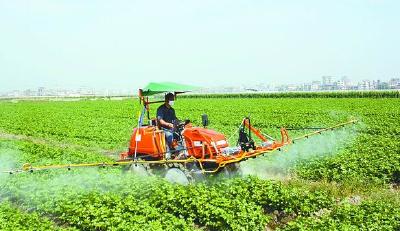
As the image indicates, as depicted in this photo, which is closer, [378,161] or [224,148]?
[224,148]

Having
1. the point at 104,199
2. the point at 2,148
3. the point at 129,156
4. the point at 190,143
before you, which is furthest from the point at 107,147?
the point at 104,199

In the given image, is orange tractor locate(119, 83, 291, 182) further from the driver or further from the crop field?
the crop field

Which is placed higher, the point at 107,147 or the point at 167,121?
the point at 167,121

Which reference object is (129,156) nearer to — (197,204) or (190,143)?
(190,143)

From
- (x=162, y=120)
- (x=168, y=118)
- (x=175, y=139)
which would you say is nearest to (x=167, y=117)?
(x=168, y=118)

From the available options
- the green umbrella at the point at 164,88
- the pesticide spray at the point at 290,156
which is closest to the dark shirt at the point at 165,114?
the green umbrella at the point at 164,88

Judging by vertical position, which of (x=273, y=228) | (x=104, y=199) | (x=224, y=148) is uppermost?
(x=224, y=148)

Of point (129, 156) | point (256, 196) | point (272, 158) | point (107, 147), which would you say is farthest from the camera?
point (107, 147)

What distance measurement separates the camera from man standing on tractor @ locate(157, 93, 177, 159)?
9.90 m

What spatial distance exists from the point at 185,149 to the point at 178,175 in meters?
0.57

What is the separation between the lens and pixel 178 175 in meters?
9.52

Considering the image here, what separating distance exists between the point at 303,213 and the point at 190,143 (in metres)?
2.93

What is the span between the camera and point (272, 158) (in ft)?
41.4

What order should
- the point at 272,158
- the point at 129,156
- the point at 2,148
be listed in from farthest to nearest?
the point at 2,148, the point at 272,158, the point at 129,156
